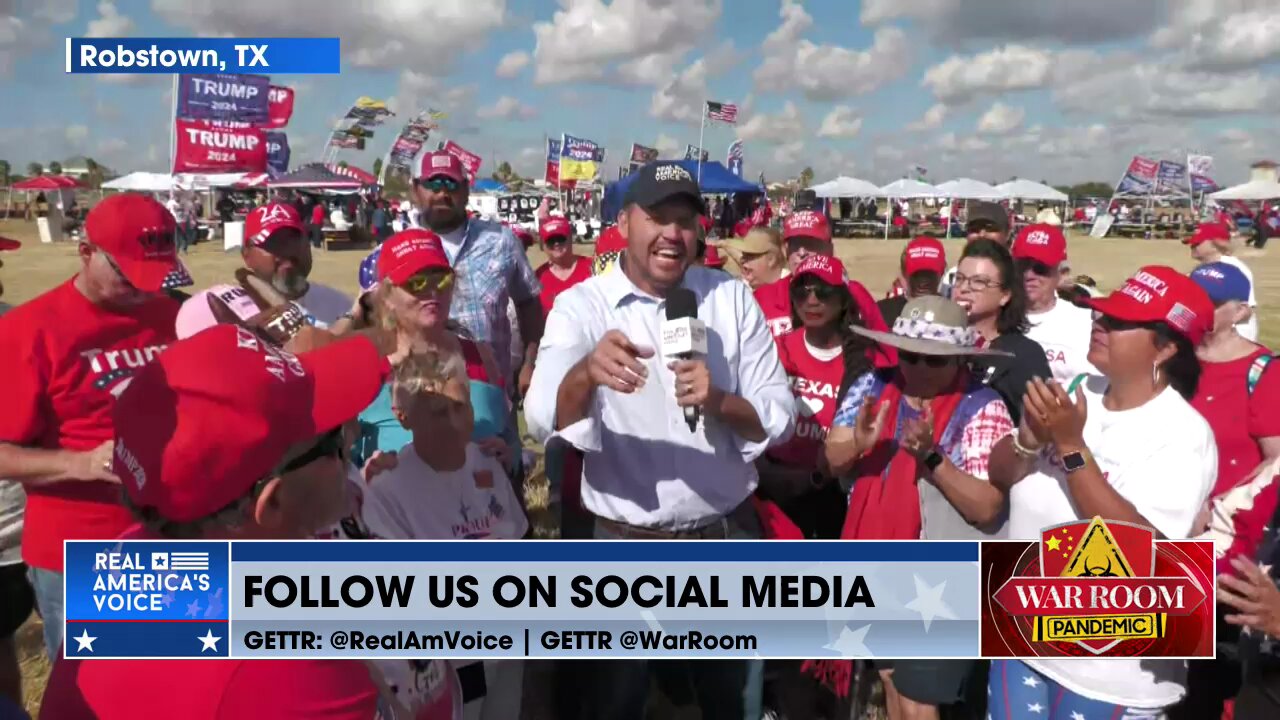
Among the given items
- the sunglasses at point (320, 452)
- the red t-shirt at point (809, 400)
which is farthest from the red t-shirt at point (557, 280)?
the sunglasses at point (320, 452)

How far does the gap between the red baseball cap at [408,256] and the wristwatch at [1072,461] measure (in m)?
2.32

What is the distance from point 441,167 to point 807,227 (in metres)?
2.43

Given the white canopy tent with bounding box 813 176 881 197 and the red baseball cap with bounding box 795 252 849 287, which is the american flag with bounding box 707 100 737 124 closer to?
the white canopy tent with bounding box 813 176 881 197

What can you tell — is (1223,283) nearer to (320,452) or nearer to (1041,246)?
(1041,246)

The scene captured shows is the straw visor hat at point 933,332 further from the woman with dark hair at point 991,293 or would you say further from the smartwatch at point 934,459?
the woman with dark hair at point 991,293

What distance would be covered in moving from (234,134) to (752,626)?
2876 cm

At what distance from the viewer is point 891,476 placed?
9.20ft

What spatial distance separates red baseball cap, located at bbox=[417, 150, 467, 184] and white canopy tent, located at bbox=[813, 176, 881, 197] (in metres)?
34.0

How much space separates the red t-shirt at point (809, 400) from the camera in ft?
11.8

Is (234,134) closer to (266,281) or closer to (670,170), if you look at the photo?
(266,281)

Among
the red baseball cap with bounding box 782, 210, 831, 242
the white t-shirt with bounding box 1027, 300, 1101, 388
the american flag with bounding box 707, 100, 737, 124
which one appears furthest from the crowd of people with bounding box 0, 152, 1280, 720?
the american flag with bounding box 707, 100, 737, 124

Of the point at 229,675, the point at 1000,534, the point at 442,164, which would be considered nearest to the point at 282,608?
the point at 229,675

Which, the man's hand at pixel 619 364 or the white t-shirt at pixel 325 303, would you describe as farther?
the white t-shirt at pixel 325 303

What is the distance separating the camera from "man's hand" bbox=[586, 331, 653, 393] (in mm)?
2254
